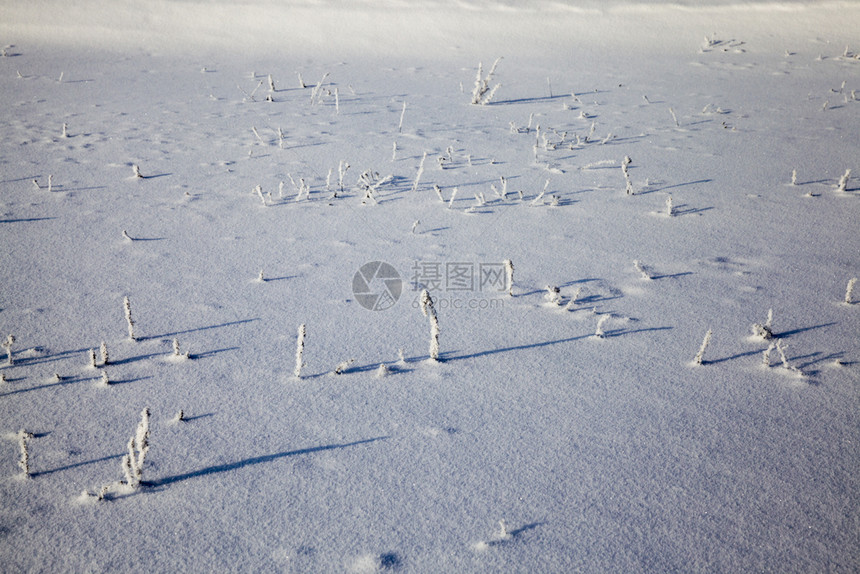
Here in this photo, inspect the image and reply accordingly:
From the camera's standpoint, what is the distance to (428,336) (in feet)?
11.4

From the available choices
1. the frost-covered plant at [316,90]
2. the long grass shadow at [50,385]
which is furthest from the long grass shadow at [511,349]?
the frost-covered plant at [316,90]

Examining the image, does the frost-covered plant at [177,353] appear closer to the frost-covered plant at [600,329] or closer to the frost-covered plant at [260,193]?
the frost-covered plant at [260,193]

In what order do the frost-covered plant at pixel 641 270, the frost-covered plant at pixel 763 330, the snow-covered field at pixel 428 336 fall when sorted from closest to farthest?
the snow-covered field at pixel 428 336 < the frost-covered plant at pixel 763 330 < the frost-covered plant at pixel 641 270

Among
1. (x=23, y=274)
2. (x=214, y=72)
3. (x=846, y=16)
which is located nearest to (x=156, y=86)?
(x=214, y=72)

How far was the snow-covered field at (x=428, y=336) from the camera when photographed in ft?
7.48

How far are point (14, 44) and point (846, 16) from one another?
1853 centimetres

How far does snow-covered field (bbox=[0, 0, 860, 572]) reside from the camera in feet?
7.48

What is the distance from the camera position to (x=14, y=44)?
1065 cm

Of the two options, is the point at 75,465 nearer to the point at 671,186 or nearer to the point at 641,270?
the point at 641,270

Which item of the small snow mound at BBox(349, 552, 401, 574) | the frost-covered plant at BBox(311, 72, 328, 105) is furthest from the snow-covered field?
the frost-covered plant at BBox(311, 72, 328, 105)

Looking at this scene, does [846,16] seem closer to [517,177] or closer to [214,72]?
[517,177]

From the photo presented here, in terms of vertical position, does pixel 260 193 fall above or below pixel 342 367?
above

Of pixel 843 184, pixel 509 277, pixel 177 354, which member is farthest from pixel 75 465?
pixel 843 184

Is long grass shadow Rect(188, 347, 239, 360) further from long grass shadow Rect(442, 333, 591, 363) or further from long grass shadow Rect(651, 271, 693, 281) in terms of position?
long grass shadow Rect(651, 271, 693, 281)
